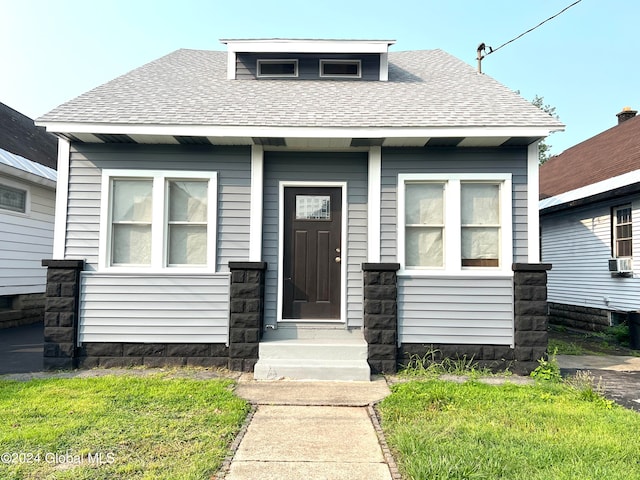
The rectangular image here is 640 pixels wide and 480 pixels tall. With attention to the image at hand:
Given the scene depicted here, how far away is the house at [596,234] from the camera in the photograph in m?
7.45

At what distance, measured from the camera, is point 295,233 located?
17.9ft

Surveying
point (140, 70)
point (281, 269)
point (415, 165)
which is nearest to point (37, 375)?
point (281, 269)

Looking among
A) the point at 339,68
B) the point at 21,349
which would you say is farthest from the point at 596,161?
the point at 21,349

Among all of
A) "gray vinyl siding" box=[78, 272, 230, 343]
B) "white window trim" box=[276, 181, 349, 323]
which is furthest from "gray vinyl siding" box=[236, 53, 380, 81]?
"gray vinyl siding" box=[78, 272, 230, 343]

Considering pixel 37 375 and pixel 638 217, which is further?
pixel 638 217

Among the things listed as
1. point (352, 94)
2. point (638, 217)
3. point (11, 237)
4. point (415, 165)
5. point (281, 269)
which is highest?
point (352, 94)

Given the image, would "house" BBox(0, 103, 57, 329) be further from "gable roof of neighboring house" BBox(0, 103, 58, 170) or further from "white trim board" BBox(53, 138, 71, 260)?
"white trim board" BBox(53, 138, 71, 260)

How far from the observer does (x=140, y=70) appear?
21.4 ft

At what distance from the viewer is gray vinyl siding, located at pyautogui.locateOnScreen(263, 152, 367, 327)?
17.4 feet

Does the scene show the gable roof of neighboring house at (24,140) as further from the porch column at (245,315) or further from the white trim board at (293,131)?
the porch column at (245,315)

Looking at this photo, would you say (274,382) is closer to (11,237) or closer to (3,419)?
(3,419)

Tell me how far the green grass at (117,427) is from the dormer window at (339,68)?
5.40 metres

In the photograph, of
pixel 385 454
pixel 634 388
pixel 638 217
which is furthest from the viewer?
pixel 638 217

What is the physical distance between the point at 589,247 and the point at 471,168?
18.0ft
